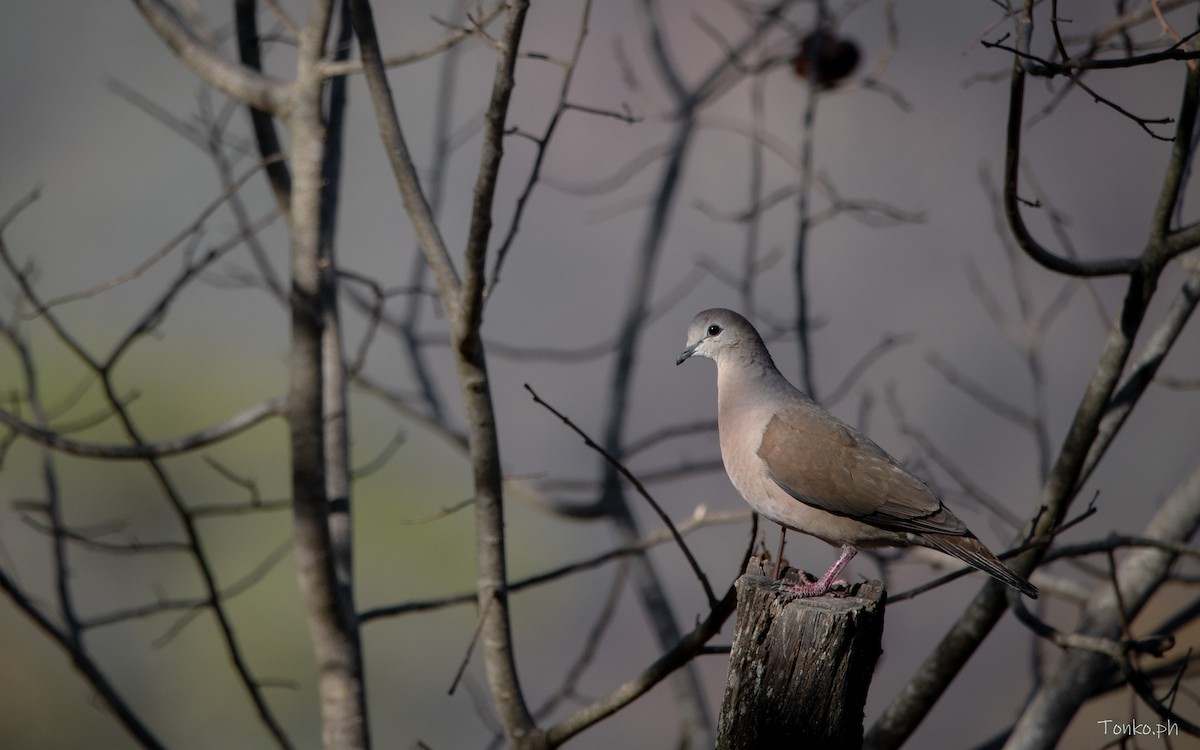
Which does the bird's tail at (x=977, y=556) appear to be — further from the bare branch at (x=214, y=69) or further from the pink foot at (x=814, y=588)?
the bare branch at (x=214, y=69)

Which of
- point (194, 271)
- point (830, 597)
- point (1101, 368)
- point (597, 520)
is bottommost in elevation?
point (830, 597)

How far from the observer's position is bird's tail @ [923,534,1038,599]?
189cm

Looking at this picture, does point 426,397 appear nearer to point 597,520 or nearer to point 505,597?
point 597,520

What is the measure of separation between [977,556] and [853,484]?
0.29 meters

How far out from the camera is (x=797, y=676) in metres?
1.63

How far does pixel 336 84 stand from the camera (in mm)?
2863

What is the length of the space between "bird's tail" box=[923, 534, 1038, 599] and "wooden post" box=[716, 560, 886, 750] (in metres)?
0.38

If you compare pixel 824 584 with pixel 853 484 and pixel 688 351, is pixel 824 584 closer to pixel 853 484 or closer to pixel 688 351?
pixel 853 484

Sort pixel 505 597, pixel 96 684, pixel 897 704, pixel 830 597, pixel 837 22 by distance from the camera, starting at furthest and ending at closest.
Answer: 1. pixel 837 22
2. pixel 96 684
3. pixel 897 704
4. pixel 505 597
5. pixel 830 597

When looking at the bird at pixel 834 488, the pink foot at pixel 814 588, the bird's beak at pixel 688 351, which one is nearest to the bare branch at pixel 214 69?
the bird's beak at pixel 688 351

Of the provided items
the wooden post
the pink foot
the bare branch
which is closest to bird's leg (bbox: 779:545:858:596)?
the pink foot

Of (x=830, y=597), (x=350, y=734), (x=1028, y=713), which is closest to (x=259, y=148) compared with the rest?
(x=350, y=734)

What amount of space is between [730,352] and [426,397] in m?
1.94

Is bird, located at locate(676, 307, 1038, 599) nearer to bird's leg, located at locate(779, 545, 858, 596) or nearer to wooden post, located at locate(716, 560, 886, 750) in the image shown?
bird's leg, located at locate(779, 545, 858, 596)
